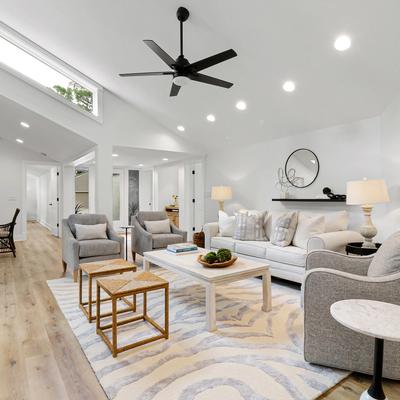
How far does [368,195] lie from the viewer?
10.4ft

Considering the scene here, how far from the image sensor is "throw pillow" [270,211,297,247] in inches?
150

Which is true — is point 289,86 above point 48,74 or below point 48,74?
below

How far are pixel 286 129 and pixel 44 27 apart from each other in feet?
12.4

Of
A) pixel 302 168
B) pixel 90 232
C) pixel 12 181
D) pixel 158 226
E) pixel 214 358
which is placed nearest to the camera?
pixel 214 358

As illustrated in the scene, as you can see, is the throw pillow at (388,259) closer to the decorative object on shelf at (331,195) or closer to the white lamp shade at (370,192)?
the white lamp shade at (370,192)

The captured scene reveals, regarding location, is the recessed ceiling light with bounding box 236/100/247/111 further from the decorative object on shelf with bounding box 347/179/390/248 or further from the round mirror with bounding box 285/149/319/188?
the decorative object on shelf with bounding box 347/179/390/248

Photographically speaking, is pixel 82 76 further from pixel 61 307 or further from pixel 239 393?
pixel 239 393

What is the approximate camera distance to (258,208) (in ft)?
17.7

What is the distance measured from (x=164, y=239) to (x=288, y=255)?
200cm

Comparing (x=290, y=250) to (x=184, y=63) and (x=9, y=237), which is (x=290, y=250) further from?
(x=9, y=237)

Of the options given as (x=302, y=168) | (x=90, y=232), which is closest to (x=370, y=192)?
(x=302, y=168)

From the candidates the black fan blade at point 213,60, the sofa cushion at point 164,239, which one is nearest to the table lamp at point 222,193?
the sofa cushion at point 164,239

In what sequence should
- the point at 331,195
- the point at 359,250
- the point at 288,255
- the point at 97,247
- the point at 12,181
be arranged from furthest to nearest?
1. the point at 12,181
2. the point at 331,195
3. the point at 97,247
4. the point at 288,255
5. the point at 359,250

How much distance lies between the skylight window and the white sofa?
3667mm
